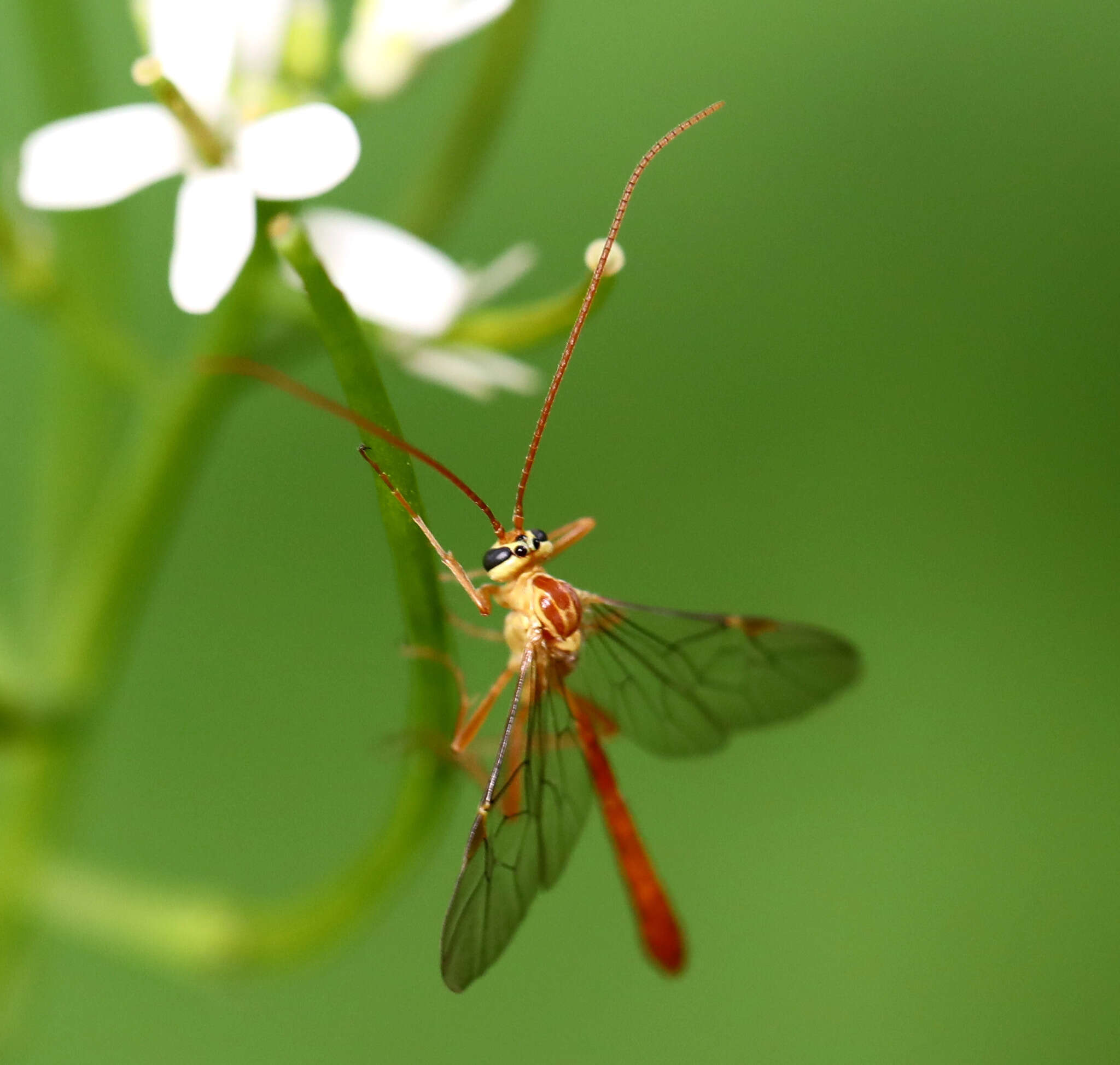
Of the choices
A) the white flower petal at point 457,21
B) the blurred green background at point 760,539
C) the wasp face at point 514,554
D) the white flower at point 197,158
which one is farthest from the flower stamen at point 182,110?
the blurred green background at point 760,539

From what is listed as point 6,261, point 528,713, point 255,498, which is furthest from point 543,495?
point 6,261

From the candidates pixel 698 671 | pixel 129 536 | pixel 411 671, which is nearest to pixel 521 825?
pixel 411 671

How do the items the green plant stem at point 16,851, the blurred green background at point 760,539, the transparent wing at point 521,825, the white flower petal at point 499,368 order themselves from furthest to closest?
the blurred green background at point 760,539 < the green plant stem at point 16,851 < the white flower petal at point 499,368 < the transparent wing at point 521,825

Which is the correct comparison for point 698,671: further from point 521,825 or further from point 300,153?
point 300,153

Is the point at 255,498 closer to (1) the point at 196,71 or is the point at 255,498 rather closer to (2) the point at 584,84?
(2) the point at 584,84

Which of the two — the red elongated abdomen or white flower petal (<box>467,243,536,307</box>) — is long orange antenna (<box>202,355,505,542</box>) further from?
the red elongated abdomen

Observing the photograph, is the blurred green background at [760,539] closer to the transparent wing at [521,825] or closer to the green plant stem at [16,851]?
the green plant stem at [16,851]

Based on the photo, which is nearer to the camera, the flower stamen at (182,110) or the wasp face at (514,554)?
the flower stamen at (182,110)
